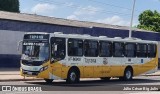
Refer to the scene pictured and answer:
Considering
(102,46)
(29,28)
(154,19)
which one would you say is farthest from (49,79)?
(154,19)

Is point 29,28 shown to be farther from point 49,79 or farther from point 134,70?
point 49,79

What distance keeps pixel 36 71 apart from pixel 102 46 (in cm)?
574

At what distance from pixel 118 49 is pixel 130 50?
1.51 m

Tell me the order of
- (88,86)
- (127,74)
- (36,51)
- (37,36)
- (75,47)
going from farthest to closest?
1. (127,74)
2. (75,47)
3. (37,36)
4. (36,51)
5. (88,86)

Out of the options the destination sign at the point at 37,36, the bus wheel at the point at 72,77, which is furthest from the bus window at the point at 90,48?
the destination sign at the point at 37,36

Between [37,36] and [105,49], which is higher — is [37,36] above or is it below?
above

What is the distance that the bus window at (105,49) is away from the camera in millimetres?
27975

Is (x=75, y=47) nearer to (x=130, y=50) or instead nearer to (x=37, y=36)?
(x=37, y=36)

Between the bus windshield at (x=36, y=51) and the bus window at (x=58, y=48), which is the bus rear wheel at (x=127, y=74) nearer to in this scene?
the bus window at (x=58, y=48)

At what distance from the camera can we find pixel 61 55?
81.4 feet

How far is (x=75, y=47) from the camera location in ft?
84.8

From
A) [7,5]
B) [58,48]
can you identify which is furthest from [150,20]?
[58,48]

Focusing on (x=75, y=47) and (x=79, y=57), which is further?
(x=79, y=57)

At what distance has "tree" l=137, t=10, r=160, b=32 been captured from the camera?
7231 cm
